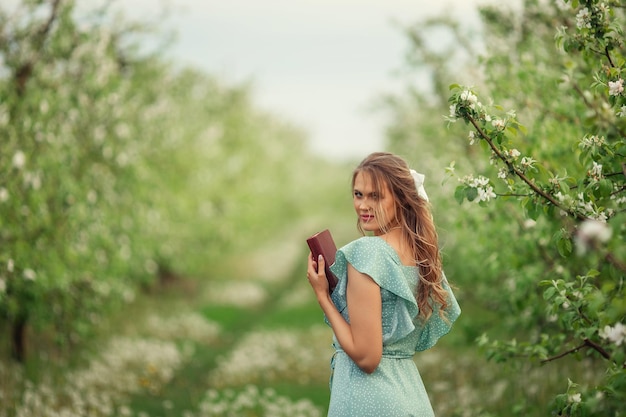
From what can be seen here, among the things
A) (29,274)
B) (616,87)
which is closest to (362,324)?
(616,87)

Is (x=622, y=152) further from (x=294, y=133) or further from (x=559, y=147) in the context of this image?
(x=294, y=133)

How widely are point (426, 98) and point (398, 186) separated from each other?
9510mm

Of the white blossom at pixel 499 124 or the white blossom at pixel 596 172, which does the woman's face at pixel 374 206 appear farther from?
the white blossom at pixel 596 172

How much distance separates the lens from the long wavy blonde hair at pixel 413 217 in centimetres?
371

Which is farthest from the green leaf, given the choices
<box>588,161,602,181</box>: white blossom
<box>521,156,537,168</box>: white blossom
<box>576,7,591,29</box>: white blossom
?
<box>576,7,591,29</box>: white blossom

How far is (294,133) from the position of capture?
5309 centimetres

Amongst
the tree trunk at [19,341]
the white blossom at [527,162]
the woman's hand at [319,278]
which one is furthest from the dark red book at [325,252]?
the tree trunk at [19,341]

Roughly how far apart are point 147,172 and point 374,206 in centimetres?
1055

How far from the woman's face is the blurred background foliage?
16.7 inches

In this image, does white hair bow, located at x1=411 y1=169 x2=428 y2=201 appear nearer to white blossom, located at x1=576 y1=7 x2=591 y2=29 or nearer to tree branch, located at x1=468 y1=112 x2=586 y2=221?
tree branch, located at x1=468 y1=112 x2=586 y2=221

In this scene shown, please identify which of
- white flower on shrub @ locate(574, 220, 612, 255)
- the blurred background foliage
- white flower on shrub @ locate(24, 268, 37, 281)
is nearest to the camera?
white flower on shrub @ locate(574, 220, 612, 255)

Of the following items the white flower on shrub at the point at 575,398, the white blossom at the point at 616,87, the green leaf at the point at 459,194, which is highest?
the white blossom at the point at 616,87

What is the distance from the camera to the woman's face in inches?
145

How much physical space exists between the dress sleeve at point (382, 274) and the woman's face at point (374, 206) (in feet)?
0.52
